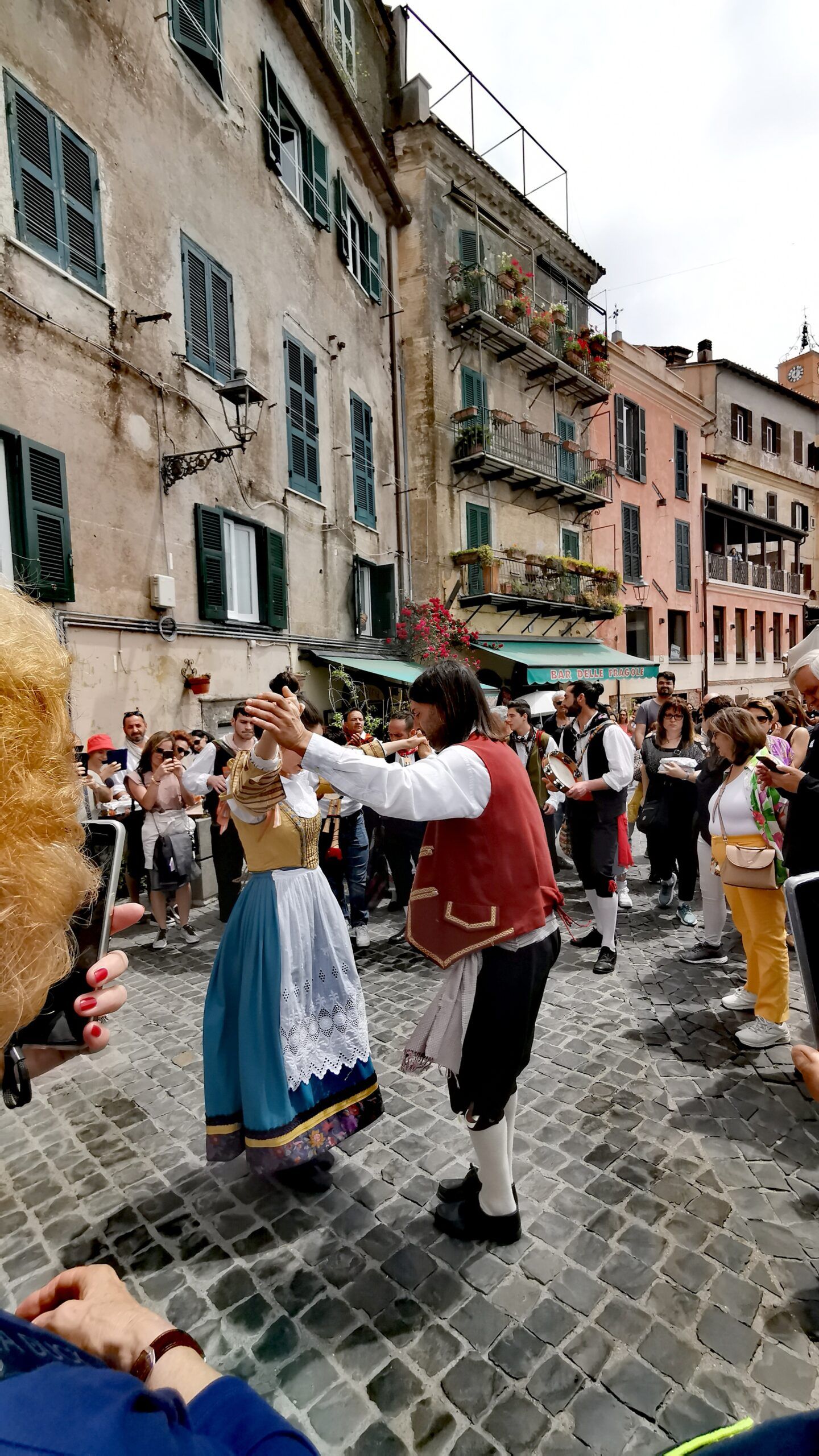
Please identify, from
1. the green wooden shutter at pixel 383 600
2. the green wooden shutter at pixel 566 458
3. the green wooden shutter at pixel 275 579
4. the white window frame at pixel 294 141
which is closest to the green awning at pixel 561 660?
the green wooden shutter at pixel 383 600

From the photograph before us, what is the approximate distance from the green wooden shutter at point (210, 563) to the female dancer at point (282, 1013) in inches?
241

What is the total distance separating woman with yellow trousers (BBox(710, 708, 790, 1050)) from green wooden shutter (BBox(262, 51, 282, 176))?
10.9 meters

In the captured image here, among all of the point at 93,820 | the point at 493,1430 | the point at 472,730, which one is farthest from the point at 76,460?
the point at 493,1430

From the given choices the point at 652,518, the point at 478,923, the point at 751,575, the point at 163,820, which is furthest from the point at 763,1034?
the point at 751,575

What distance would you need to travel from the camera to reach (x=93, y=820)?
1.47 meters

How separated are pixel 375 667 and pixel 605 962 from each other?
26.3 ft

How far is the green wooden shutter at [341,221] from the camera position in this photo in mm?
12469

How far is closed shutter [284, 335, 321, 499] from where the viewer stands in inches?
430

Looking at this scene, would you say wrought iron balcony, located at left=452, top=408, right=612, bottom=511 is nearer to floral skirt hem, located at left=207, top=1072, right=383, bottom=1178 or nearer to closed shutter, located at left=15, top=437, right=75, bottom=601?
closed shutter, located at left=15, top=437, right=75, bottom=601

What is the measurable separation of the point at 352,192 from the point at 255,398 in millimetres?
7840

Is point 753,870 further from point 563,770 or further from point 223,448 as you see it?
point 223,448

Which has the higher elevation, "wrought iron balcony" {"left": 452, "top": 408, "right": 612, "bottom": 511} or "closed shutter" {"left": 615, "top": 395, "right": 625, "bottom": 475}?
"closed shutter" {"left": 615, "top": 395, "right": 625, "bottom": 475}

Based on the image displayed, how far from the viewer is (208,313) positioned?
895cm

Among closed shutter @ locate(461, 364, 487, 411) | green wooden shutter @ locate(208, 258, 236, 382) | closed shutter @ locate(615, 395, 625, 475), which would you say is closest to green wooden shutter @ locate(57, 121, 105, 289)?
green wooden shutter @ locate(208, 258, 236, 382)
